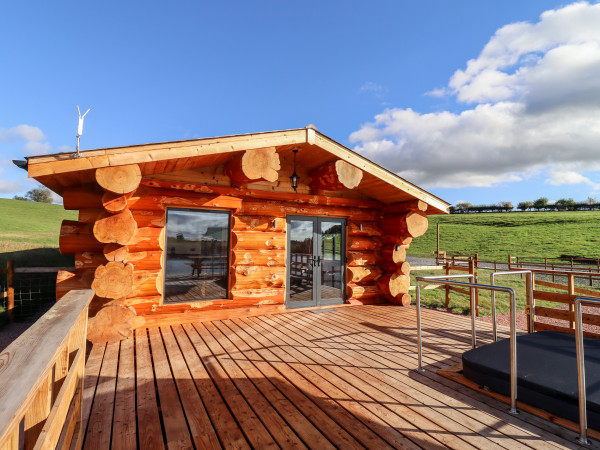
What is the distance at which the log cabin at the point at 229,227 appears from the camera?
413 centimetres

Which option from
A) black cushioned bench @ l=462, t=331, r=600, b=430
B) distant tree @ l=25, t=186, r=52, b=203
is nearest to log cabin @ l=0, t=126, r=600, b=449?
black cushioned bench @ l=462, t=331, r=600, b=430

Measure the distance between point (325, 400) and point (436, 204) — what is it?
5260mm

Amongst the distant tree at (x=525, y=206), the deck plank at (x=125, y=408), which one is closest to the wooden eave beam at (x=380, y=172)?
the deck plank at (x=125, y=408)

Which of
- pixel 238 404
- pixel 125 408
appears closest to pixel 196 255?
pixel 125 408

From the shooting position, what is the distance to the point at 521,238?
107 ft

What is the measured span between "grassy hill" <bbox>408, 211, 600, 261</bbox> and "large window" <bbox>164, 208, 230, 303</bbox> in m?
27.9

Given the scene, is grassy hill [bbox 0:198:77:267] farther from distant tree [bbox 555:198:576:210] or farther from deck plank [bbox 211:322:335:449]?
distant tree [bbox 555:198:576:210]

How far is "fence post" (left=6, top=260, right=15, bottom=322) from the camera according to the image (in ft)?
19.2

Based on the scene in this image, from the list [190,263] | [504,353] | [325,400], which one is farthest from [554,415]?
[190,263]

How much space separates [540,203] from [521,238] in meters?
30.9

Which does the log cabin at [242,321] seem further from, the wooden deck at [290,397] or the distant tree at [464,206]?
the distant tree at [464,206]

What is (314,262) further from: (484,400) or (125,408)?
(125,408)

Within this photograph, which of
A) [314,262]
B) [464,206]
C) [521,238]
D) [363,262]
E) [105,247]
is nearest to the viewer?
[105,247]

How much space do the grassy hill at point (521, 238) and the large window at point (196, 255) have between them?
91.7ft
